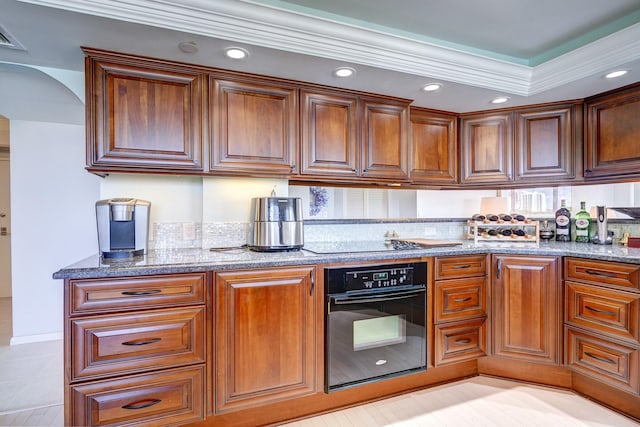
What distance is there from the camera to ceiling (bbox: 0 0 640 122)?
5.20 ft

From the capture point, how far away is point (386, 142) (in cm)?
250

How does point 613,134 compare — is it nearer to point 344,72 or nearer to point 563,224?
point 563,224

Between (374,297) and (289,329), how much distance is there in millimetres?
549

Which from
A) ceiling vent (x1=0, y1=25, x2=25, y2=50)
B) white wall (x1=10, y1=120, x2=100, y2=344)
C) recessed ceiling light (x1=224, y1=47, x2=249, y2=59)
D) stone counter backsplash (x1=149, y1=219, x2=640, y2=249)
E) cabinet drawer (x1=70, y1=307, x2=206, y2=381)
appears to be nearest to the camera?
cabinet drawer (x1=70, y1=307, x2=206, y2=381)

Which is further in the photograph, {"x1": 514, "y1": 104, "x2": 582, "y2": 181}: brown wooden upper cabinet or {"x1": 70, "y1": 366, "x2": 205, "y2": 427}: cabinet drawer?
{"x1": 514, "y1": 104, "x2": 582, "y2": 181}: brown wooden upper cabinet

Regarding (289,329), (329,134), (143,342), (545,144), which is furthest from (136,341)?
(545,144)

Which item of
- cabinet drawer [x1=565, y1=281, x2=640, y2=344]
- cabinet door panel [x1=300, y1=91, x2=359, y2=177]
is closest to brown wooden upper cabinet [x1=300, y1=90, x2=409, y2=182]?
cabinet door panel [x1=300, y1=91, x2=359, y2=177]

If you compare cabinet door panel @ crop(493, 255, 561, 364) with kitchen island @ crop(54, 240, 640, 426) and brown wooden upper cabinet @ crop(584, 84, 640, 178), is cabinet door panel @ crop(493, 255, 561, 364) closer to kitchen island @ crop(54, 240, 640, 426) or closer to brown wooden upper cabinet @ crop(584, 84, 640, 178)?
kitchen island @ crop(54, 240, 640, 426)

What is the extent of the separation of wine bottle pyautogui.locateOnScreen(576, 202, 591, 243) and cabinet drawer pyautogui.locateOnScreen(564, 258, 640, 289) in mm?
741

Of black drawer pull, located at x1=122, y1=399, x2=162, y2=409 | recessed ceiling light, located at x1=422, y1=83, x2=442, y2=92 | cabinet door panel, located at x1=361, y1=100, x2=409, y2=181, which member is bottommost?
black drawer pull, located at x1=122, y1=399, x2=162, y2=409

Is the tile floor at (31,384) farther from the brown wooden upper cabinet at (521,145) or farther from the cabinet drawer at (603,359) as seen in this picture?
the brown wooden upper cabinet at (521,145)

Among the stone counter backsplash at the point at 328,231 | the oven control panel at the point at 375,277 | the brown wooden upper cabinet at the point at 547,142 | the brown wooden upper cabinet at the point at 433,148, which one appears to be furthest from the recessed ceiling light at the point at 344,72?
the brown wooden upper cabinet at the point at 547,142

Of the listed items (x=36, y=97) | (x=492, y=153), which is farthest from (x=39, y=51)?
(x=492, y=153)

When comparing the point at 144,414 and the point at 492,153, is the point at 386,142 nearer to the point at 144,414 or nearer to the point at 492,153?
the point at 492,153
